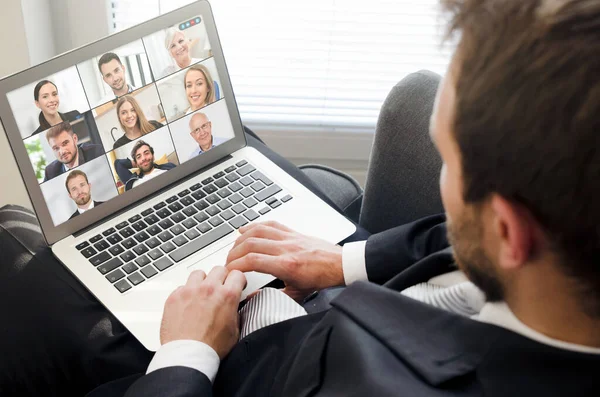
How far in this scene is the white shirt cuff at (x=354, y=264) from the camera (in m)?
1.02

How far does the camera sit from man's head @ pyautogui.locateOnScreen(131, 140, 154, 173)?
1.07 metres

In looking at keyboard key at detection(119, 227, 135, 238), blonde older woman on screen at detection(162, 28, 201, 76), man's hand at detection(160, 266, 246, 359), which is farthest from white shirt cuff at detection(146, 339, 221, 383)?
blonde older woman on screen at detection(162, 28, 201, 76)

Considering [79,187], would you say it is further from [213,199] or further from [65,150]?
[213,199]

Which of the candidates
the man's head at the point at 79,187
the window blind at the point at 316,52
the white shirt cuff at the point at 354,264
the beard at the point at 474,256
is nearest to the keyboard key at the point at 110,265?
the man's head at the point at 79,187

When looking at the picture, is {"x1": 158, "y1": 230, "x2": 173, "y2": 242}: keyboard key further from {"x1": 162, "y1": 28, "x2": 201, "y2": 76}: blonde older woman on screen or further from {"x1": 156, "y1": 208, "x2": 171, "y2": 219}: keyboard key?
{"x1": 162, "y1": 28, "x2": 201, "y2": 76}: blonde older woman on screen

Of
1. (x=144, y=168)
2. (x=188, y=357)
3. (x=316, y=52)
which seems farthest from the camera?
(x=316, y=52)

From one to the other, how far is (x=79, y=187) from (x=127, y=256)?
5.2 inches

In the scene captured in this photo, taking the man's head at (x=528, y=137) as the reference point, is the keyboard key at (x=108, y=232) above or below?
below

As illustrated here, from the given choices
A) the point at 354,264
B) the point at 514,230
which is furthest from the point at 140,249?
the point at 514,230

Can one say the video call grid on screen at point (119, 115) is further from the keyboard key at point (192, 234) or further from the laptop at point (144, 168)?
the keyboard key at point (192, 234)

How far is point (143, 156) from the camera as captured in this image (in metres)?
1.08

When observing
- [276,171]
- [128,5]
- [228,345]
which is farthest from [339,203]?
[128,5]

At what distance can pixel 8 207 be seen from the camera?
45.5 inches

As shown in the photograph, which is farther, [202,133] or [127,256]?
[202,133]
